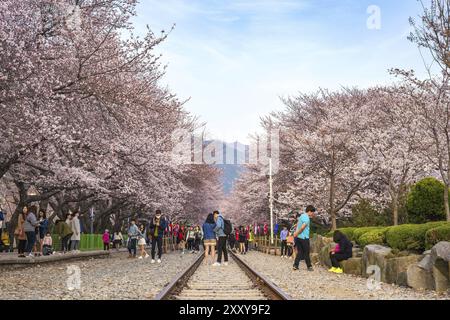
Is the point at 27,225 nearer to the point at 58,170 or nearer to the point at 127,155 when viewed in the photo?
the point at 58,170

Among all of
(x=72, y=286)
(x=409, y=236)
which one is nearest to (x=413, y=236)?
(x=409, y=236)

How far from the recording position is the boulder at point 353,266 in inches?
621

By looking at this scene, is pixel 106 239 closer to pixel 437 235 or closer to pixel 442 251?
pixel 437 235

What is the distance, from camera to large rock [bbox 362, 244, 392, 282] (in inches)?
534

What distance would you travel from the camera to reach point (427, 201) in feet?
55.1

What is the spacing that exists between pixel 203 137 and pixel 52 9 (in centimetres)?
4008

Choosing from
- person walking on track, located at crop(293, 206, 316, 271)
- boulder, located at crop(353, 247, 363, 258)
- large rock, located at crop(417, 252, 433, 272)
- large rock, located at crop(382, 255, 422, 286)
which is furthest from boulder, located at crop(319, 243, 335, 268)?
large rock, located at crop(417, 252, 433, 272)

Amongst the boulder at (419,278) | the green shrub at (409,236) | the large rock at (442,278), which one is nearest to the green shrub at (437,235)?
the green shrub at (409,236)

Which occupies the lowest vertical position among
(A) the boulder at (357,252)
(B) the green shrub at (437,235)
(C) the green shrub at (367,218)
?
(A) the boulder at (357,252)

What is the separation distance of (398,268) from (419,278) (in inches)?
41.1

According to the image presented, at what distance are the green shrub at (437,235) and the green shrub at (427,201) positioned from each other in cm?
421

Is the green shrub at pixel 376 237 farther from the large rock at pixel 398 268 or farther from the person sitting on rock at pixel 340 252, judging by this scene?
the large rock at pixel 398 268

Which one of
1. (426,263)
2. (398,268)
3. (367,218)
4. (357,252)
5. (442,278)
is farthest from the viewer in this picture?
A: (367,218)
